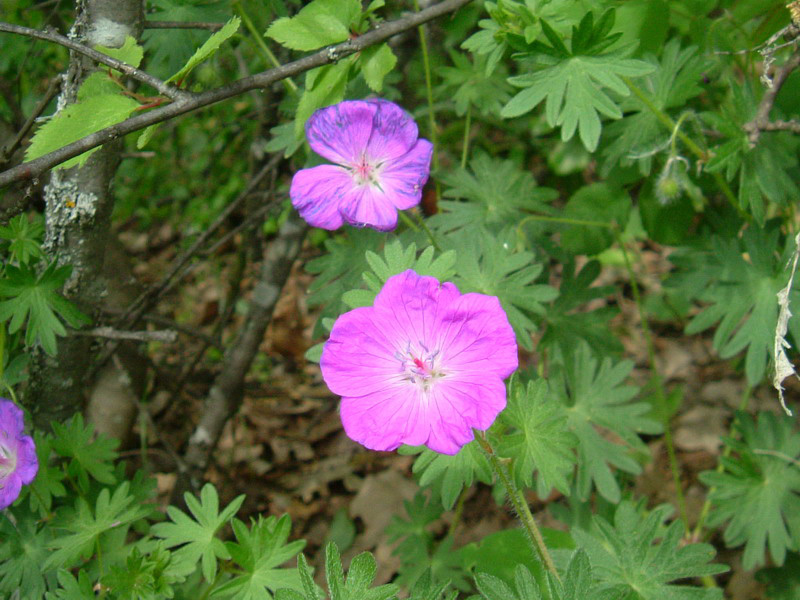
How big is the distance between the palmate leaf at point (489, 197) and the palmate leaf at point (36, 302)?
3.58ft

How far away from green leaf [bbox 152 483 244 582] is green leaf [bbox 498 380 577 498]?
694 mm

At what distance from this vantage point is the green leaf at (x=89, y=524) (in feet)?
5.58

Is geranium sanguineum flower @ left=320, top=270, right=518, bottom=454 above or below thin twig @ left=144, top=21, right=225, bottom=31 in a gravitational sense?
below

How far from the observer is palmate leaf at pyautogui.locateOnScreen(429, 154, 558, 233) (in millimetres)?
2207

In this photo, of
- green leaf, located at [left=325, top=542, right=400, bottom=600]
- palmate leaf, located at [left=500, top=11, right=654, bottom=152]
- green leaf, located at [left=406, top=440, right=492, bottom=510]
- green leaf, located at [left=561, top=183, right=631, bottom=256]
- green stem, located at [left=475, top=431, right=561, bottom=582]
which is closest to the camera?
green leaf, located at [left=325, top=542, right=400, bottom=600]

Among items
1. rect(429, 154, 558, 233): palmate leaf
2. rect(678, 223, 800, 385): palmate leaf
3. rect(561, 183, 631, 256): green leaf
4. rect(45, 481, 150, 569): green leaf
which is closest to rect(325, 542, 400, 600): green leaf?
rect(45, 481, 150, 569): green leaf

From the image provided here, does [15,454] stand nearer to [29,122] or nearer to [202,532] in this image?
[202,532]

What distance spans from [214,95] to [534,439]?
103 centimetres

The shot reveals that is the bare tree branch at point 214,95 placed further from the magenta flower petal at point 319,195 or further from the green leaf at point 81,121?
the magenta flower petal at point 319,195

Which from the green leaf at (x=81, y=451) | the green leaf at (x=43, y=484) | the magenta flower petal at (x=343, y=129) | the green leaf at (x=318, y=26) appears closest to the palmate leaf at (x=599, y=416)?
the magenta flower petal at (x=343, y=129)

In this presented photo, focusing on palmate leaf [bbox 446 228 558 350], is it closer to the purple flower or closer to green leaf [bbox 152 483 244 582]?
the purple flower

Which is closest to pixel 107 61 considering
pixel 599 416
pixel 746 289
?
pixel 599 416

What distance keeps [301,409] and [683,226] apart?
1.94 m

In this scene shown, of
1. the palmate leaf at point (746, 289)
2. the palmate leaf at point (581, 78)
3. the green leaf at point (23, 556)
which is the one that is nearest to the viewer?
the palmate leaf at point (581, 78)
